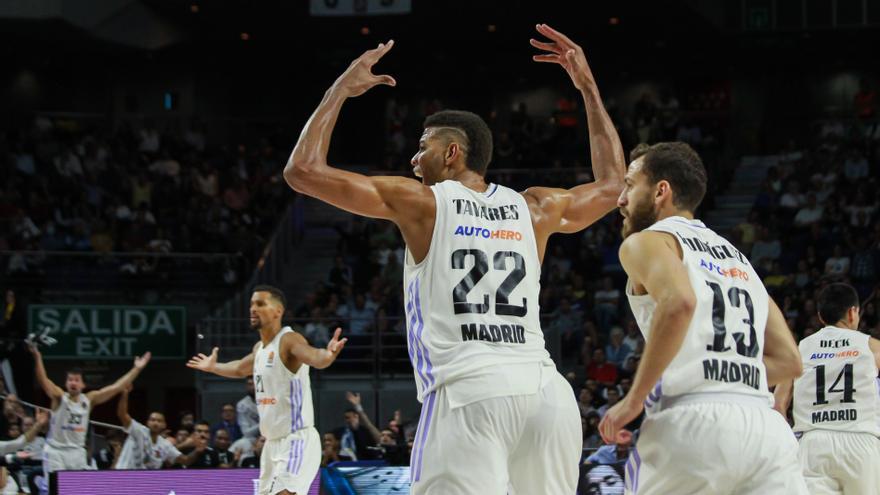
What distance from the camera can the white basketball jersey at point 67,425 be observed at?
48.4 feet

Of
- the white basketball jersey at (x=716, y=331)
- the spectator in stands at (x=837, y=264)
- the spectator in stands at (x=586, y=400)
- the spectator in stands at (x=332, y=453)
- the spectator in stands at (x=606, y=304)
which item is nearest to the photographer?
the white basketball jersey at (x=716, y=331)

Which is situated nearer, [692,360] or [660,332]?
[660,332]

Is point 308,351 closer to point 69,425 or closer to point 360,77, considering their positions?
point 360,77

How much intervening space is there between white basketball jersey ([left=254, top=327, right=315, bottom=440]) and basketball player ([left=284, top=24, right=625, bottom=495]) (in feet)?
16.7

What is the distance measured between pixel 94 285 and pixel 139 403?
2.99 metres

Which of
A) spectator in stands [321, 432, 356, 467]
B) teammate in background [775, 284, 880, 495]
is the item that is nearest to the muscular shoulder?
teammate in background [775, 284, 880, 495]

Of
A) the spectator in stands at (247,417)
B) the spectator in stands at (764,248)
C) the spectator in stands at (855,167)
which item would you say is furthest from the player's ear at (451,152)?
the spectator in stands at (855,167)

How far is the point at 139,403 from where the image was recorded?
24062 millimetres

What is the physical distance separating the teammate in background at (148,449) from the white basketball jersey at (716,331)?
10.6 m

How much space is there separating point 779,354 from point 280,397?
6.12 m

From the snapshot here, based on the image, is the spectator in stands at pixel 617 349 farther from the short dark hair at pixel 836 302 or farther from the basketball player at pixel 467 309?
the basketball player at pixel 467 309

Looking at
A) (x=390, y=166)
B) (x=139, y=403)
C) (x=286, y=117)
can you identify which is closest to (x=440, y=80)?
(x=286, y=117)

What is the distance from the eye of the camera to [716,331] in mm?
4590

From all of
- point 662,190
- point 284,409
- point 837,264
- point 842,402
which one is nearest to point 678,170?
point 662,190
